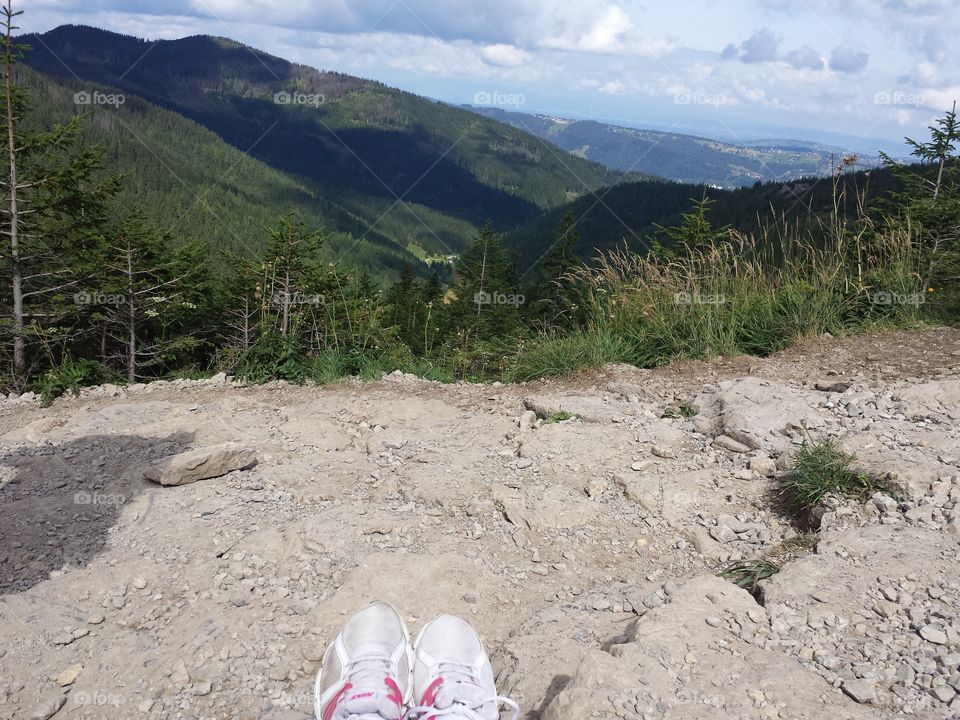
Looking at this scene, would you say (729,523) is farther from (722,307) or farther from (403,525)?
(722,307)

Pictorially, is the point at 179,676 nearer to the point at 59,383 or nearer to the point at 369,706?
the point at 369,706

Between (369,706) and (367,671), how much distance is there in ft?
0.53

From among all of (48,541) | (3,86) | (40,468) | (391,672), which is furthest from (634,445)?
(3,86)

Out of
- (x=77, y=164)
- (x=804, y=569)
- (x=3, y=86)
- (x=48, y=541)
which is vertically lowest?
(x=48, y=541)

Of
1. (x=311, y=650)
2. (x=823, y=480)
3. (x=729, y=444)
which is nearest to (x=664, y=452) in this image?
(x=729, y=444)

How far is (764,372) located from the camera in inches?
233

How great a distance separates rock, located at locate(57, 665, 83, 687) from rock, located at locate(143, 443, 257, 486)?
1.74 m

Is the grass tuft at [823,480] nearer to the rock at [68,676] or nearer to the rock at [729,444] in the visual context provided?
the rock at [729,444]

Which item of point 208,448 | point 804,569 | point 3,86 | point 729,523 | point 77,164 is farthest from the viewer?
point 77,164

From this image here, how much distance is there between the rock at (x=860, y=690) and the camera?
93.3 inches

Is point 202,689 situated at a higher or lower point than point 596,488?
lower

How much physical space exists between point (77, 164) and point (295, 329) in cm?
1186

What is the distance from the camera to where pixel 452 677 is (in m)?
2.58

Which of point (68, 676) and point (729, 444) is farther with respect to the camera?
point (729, 444)
